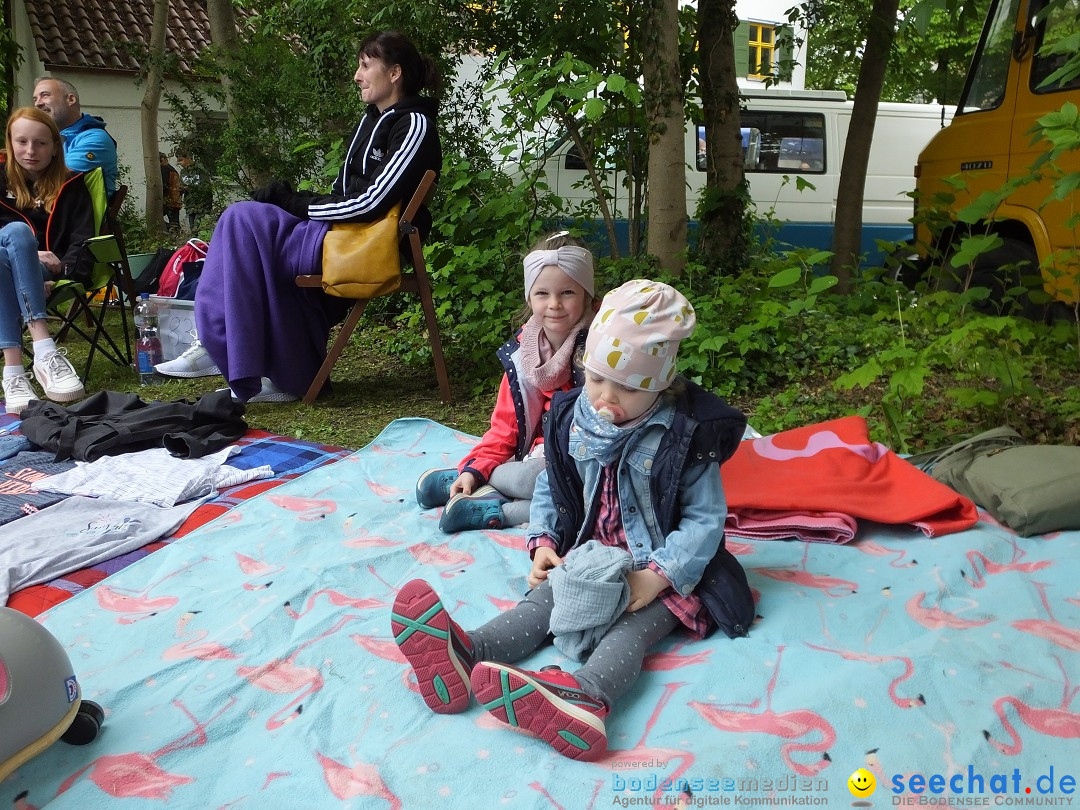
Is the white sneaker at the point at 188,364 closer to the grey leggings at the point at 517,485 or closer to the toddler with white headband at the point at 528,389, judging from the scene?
the toddler with white headband at the point at 528,389

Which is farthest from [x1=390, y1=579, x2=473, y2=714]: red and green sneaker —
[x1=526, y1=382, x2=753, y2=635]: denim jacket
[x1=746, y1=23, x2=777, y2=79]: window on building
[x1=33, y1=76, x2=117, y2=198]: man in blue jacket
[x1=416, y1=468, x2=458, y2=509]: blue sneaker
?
[x1=746, y1=23, x2=777, y2=79]: window on building

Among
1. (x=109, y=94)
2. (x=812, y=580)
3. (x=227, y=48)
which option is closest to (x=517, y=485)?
(x=812, y=580)

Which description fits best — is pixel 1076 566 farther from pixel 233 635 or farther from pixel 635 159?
pixel 635 159

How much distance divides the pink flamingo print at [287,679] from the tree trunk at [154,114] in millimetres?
10629

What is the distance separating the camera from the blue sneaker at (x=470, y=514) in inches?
110

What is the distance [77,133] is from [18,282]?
1.17 metres

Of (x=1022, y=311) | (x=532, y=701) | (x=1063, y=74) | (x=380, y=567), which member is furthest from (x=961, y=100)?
(x=532, y=701)

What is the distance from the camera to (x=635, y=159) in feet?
18.7

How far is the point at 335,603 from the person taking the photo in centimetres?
238

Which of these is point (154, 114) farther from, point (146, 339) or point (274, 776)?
point (274, 776)

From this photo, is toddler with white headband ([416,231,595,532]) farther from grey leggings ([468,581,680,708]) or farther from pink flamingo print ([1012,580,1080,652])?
pink flamingo print ([1012,580,1080,652])

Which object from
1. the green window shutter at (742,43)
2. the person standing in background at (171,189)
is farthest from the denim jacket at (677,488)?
the green window shutter at (742,43)

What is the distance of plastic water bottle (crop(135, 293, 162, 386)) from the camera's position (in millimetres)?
4895

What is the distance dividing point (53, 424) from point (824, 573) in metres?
3.15
